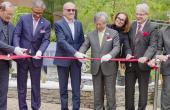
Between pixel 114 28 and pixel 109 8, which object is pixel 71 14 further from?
pixel 109 8

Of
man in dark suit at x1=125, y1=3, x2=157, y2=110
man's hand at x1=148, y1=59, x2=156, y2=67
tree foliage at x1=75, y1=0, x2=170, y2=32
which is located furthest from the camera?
tree foliage at x1=75, y1=0, x2=170, y2=32

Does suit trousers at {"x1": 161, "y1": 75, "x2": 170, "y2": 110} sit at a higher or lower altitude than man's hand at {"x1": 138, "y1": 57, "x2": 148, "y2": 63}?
lower

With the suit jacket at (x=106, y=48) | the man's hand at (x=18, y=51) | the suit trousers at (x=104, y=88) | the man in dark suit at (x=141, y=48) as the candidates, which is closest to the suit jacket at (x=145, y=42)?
the man in dark suit at (x=141, y=48)

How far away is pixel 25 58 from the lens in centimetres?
793

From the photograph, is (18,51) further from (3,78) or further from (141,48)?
(141,48)

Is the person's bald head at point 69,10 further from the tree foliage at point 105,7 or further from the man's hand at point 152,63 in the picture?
the tree foliage at point 105,7

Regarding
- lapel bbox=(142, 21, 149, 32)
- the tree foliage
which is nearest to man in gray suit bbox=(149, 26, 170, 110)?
lapel bbox=(142, 21, 149, 32)

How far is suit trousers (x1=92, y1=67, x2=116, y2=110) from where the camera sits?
783cm

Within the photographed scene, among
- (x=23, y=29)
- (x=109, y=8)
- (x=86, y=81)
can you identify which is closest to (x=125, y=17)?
(x=23, y=29)

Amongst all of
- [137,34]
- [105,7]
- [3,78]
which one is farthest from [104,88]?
[105,7]

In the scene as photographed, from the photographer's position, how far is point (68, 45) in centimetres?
788

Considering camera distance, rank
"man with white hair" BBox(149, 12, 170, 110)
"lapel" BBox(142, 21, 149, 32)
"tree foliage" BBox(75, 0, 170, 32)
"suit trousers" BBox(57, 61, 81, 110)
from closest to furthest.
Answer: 1. "man with white hair" BBox(149, 12, 170, 110)
2. "lapel" BBox(142, 21, 149, 32)
3. "suit trousers" BBox(57, 61, 81, 110)
4. "tree foliage" BBox(75, 0, 170, 32)

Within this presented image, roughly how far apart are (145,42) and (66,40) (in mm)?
1326

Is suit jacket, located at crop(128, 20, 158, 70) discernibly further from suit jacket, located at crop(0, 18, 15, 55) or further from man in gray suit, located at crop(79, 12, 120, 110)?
suit jacket, located at crop(0, 18, 15, 55)
